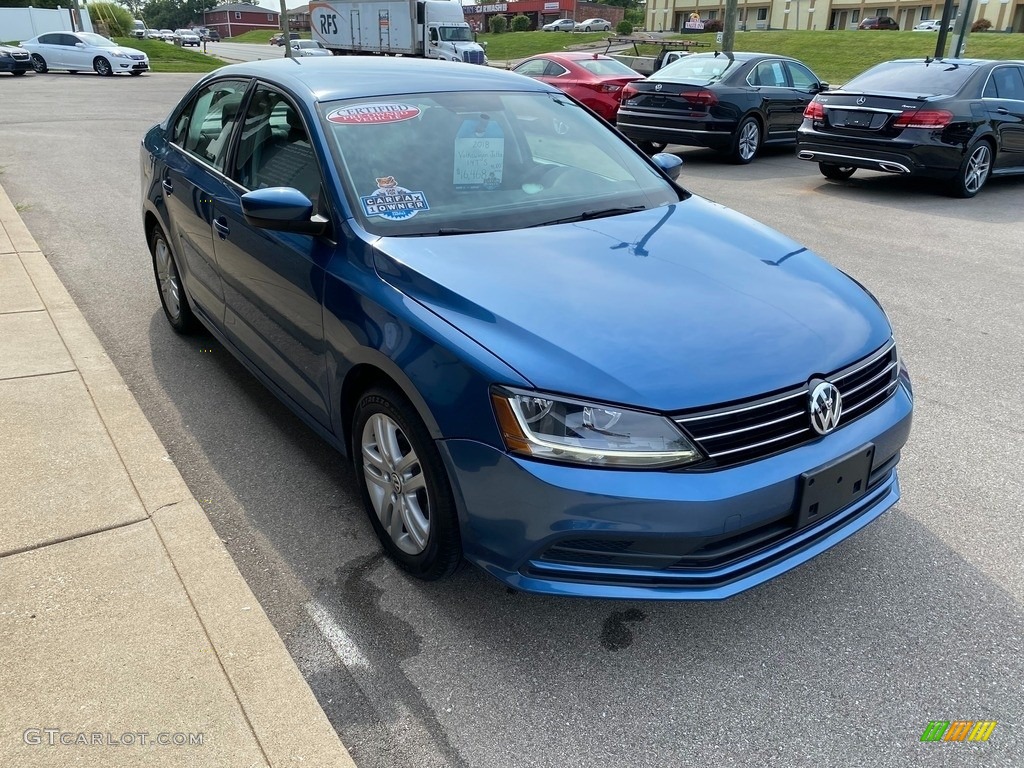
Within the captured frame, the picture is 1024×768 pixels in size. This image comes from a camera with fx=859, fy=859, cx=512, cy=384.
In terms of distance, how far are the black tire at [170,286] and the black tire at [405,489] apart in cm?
247

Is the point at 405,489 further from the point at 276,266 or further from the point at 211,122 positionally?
the point at 211,122

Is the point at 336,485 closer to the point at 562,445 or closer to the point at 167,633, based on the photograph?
the point at 167,633

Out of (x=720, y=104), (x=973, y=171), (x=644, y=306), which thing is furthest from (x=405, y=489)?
(x=720, y=104)

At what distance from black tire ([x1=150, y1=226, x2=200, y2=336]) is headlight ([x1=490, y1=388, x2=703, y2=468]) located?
3.30 metres

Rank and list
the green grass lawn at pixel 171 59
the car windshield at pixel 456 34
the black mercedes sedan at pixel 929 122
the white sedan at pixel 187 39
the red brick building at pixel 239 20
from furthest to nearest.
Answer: the red brick building at pixel 239 20
the white sedan at pixel 187 39
the green grass lawn at pixel 171 59
the car windshield at pixel 456 34
the black mercedes sedan at pixel 929 122

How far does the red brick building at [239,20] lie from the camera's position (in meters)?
130

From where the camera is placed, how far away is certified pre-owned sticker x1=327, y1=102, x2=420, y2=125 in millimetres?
3521

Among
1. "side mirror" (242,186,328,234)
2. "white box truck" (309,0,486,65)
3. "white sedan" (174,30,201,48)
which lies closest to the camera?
"side mirror" (242,186,328,234)

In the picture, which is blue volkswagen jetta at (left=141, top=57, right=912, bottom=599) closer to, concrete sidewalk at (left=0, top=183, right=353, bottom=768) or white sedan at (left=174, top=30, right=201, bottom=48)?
concrete sidewalk at (left=0, top=183, right=353, bottom=768)

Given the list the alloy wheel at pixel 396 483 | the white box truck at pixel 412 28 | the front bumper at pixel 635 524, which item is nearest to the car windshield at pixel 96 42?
the white box truck at pixel 412 28

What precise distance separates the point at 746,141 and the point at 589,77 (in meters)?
3.94

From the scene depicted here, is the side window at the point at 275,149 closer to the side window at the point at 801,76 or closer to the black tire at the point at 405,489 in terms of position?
the black tire at the point at 405,489

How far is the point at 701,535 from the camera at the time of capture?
239 cm

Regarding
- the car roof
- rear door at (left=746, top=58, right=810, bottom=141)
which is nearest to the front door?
the car roof
